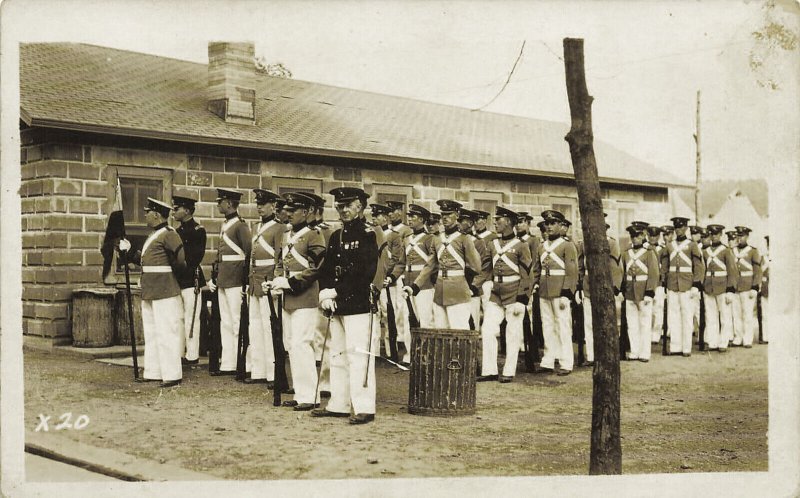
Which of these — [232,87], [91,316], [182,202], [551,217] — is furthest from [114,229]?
[551,217]

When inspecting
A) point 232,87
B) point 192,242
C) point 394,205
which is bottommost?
A: point 192,242

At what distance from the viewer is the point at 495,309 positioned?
35.4 feet

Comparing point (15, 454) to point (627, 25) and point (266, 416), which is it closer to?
point (266, 416)

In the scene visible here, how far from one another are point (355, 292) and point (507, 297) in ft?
10.5

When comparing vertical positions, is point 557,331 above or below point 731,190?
below

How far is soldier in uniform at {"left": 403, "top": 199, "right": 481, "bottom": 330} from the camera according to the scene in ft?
34.1

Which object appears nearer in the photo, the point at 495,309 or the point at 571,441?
the point at 571,441

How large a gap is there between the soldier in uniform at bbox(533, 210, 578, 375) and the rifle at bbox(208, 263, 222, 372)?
13.2 feet

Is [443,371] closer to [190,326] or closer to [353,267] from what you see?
[353,267]

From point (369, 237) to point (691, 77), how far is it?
11.4 ft

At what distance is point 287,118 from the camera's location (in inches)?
506

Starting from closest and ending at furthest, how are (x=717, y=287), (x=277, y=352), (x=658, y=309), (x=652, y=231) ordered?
(x=277, y=352)
(x=652, y=231)
(x=658, y=309)
(x=717, y=287)

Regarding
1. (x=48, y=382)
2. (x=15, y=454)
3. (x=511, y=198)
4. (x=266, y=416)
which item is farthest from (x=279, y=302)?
(x=511, y=198)

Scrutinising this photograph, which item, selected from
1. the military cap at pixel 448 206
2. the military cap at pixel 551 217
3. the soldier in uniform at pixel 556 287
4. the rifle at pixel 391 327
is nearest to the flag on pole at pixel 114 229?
the rifle at pixel 391 327
